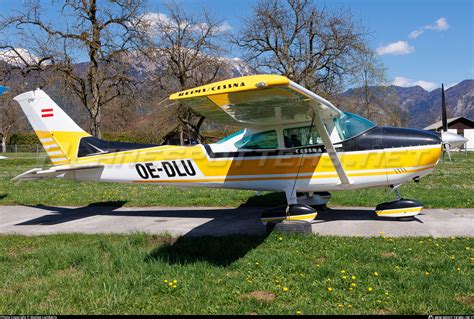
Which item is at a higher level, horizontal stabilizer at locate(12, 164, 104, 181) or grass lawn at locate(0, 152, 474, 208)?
horizontal stabilizer at locate(12, 164, 104, 181)

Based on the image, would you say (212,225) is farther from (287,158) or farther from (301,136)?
(301,136)

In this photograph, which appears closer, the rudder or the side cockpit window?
the side cockpit window

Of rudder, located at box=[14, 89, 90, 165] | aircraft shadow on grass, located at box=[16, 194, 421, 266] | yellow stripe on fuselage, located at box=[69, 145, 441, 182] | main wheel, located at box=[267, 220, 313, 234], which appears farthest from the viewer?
rudder, located at box=[14, 89, 90, 165]

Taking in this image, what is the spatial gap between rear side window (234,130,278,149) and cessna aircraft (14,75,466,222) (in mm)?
20

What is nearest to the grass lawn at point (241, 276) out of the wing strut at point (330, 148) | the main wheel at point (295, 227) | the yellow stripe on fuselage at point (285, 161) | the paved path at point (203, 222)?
the main wheel at point (295, 227)

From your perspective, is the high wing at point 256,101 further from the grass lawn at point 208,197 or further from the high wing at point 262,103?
the grass lawn at point 208,197

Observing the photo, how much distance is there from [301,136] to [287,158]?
0.50 m

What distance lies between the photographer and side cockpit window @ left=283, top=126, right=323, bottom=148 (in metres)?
7.46

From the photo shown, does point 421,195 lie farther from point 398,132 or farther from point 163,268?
point 163,268

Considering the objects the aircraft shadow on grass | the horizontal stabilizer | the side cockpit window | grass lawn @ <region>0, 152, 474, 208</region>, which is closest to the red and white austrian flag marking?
grass lawn @ <region>0, 152, 474, 208</region>

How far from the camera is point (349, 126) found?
7.48 meters

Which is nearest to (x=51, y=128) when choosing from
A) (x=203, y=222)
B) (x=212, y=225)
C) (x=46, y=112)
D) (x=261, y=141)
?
(x=46, y=112)

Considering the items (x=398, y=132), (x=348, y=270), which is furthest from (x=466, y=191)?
(x=348, y=270)

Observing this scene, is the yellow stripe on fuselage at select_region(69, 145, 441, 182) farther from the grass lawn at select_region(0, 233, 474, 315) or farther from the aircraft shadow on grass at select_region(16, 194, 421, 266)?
the grass lawn at select_region(0, 233, 474, 315)
